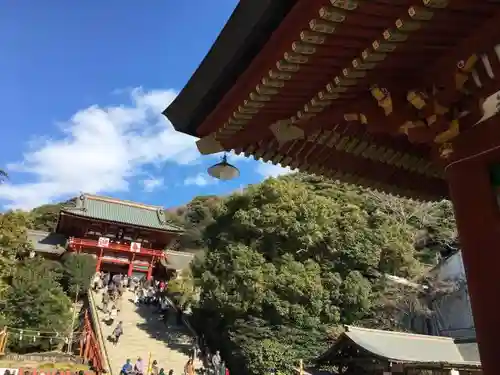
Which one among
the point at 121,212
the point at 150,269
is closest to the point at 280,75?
the point at 150,269

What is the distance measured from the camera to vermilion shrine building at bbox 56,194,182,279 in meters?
34.4

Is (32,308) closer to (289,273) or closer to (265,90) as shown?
(289,273)

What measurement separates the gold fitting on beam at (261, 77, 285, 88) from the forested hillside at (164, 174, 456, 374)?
14.9 m

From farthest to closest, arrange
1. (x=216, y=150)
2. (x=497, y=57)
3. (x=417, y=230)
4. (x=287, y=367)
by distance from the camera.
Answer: (x=417, y=230) < (x=287, y=367) < (x=216, y=150) < (x=497, y=57)

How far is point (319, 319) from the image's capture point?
17.8 metres

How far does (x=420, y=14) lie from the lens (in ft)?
8.58

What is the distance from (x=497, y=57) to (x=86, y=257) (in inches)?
1186

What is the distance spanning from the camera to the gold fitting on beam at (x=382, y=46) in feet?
9.37

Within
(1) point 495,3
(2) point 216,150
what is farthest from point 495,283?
(2) point 216,150

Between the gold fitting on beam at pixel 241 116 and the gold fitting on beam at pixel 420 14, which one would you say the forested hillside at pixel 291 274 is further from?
the gold fitting on beam at pixel 420 14

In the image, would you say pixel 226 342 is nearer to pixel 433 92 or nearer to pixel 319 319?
pixel 319 319

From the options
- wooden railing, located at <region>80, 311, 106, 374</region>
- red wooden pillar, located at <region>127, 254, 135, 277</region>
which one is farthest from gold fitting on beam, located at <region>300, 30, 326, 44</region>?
red wooden pillar, located at <region>127, 254, 135, 277</region>

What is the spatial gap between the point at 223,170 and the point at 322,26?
7.56 ft

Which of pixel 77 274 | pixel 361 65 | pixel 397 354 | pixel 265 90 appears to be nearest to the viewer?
pixel 361 65
